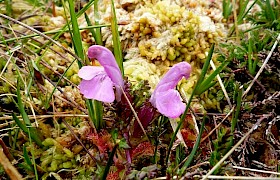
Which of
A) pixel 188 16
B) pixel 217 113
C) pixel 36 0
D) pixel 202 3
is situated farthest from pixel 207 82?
pixel 36 0

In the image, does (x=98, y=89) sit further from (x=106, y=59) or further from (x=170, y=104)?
(x=170, y=104)

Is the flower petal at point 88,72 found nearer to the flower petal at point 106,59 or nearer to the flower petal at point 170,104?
the flower petal at point 106,59

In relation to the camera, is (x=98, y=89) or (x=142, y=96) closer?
(x=98, y=89)

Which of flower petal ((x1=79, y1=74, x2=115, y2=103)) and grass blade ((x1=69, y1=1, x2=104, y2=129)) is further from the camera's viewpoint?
grass blade ((x1=69, y1=1, x2=104, y2=129))

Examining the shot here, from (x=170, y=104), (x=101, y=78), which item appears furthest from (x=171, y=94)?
(x=101, y=78)

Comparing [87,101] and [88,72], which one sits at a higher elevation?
[88,72]

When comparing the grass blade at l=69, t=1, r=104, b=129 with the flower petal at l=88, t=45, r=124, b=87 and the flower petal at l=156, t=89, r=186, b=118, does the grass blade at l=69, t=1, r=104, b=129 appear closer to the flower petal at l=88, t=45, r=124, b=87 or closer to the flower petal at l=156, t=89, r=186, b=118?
the flower petal at l=88, t=45, r=124, b=87

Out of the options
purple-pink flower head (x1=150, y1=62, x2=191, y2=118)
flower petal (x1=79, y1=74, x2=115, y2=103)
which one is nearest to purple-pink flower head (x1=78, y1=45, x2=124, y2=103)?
flower petal (x1=79, y1=74, x2=115, y2=103)
